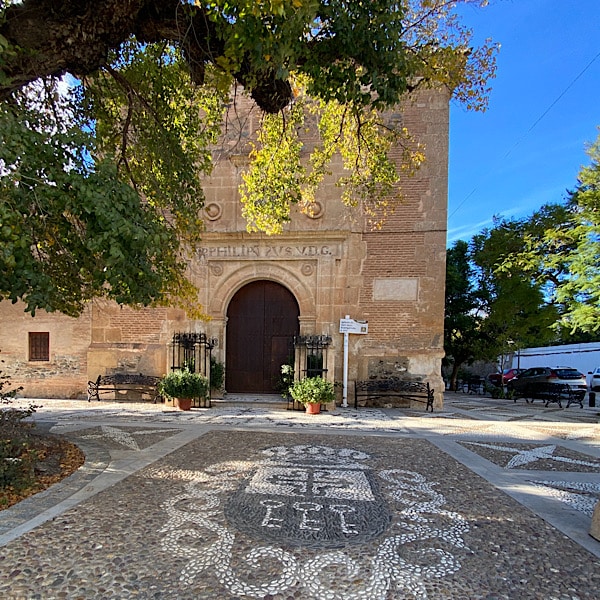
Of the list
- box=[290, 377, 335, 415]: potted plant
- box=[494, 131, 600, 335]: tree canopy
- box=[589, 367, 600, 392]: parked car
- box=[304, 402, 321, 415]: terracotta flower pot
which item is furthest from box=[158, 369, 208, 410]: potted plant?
box=[589, 367, 600, 392]: parked car

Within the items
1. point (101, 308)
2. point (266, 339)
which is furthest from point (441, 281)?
point (101, 308)

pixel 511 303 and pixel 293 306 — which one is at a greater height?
pixel 511 303

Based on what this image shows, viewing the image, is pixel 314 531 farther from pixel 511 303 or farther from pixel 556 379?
pixel 556 379

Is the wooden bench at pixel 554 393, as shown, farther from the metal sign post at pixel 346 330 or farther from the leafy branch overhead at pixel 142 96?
the leafy branch overhead at pixel 142 96

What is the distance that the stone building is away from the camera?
32.6 ft

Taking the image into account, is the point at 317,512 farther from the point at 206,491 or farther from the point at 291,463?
the point at 291,463

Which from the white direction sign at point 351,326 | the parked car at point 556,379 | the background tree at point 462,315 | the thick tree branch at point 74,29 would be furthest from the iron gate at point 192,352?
the background tree at point 462,315

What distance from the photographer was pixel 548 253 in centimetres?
1267

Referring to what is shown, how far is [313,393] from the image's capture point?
8.71 metres

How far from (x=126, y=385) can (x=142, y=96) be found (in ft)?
24.7

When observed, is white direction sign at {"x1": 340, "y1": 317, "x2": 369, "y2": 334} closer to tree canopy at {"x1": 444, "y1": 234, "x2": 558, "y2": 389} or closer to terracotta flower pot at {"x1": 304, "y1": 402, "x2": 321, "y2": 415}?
terracotta flower pot at {"x1": 304, "y1": 402, "x2": 321, "y2": 415}

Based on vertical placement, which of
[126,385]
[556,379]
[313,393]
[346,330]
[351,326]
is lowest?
[556,379]

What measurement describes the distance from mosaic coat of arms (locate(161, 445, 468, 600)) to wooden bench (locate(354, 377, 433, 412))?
550cm

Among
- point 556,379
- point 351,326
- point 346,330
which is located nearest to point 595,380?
point 556,379
